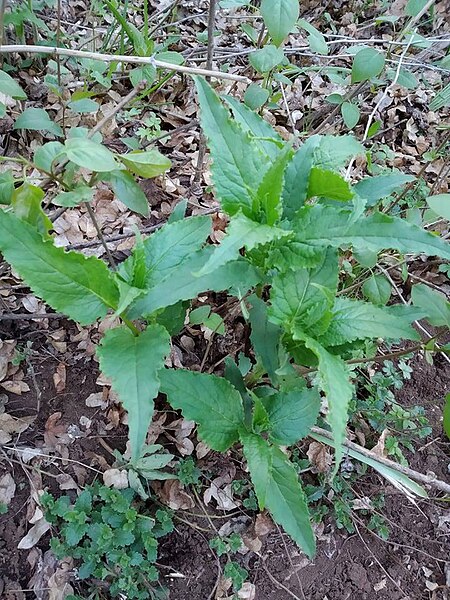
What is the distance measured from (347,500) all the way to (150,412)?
1.23 meters

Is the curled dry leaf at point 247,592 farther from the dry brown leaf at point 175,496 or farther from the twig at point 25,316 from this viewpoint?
the twig at point 25,316

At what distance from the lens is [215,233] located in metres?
2.60

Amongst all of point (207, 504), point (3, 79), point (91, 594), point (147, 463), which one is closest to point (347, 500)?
point (207, 504)

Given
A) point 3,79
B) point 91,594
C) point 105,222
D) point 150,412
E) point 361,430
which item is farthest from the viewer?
point 105,222

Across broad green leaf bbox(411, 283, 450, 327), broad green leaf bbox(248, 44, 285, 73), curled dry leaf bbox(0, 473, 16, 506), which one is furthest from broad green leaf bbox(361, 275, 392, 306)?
curled dry leaf bbox(0, 473, 16, 506)

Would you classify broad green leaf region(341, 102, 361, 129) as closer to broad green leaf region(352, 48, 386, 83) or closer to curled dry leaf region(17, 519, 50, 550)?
broad green leaf region(352, 48, 386, 83)

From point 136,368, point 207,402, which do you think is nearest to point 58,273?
point 136,368

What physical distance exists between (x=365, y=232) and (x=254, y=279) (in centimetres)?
31

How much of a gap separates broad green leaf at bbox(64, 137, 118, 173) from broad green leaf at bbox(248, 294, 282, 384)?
0.60m

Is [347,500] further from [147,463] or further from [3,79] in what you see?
[3,79]

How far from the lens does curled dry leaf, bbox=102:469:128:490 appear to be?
1902mm

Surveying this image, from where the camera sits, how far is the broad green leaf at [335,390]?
3.62 ft

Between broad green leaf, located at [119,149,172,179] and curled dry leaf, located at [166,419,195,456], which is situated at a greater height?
broad green leaf, located at [119,149,172,179]

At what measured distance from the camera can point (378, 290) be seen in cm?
196
